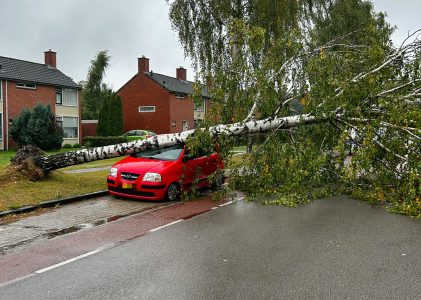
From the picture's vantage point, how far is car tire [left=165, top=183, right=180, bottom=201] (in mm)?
11148

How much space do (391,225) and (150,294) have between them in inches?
200

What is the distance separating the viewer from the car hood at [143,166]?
11.0m

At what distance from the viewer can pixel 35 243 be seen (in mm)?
7285

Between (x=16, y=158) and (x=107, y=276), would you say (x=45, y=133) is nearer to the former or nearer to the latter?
A: (x=16, y=158)

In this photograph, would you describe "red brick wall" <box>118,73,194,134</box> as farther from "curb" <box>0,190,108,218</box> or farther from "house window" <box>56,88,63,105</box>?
"curb" <box>0,190,108,218</box>

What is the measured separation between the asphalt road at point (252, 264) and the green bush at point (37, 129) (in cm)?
2326

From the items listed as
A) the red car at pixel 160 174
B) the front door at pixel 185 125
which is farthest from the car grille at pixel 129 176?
the front door at pixel 185 125

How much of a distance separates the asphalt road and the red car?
248 centimetres

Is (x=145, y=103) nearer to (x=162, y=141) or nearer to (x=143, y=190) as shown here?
(x=162, y=141)

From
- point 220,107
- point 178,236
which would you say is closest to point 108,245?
point 178,236

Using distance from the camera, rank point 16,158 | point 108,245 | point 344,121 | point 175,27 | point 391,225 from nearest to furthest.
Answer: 1. point 108,245
2. point 391,225
3. point 344,121
4. point 16,158
5. point 175,27

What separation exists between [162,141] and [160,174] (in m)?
1.66

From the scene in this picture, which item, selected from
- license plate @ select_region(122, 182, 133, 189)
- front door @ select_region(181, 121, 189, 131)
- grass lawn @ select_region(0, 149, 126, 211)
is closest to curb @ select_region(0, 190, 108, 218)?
grass lawn @ select_region(0, 149, 126, 211)

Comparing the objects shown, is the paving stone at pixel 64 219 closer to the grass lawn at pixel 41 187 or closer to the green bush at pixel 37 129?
the grass lawn at pixel 41 187
